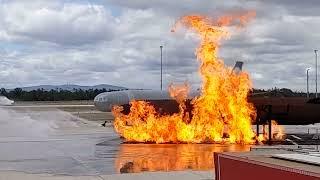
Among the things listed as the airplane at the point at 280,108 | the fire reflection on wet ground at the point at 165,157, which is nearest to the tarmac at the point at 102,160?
the fire reflection on wet ground at the point at 165,157

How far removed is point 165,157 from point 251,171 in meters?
11.1

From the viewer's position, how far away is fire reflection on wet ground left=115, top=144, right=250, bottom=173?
52.9 ft

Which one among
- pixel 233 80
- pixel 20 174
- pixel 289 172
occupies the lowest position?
pixel 20 174

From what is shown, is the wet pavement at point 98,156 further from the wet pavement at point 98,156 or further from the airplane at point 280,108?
the airplane at point 280,108

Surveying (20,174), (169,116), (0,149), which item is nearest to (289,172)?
(20,174)

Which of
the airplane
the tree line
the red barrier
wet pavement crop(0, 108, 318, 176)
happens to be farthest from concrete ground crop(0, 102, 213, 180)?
→ the tree line

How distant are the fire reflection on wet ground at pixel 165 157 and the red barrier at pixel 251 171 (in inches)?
254

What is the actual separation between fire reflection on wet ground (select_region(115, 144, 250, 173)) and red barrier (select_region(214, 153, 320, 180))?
21.1ft

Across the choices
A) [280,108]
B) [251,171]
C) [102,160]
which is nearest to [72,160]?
[102,160]

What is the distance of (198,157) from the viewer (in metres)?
19.0

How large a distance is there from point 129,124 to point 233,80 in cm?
552

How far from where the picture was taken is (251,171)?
316 inches

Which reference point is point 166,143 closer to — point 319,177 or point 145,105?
point 145,105

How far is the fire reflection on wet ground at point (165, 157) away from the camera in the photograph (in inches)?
635
